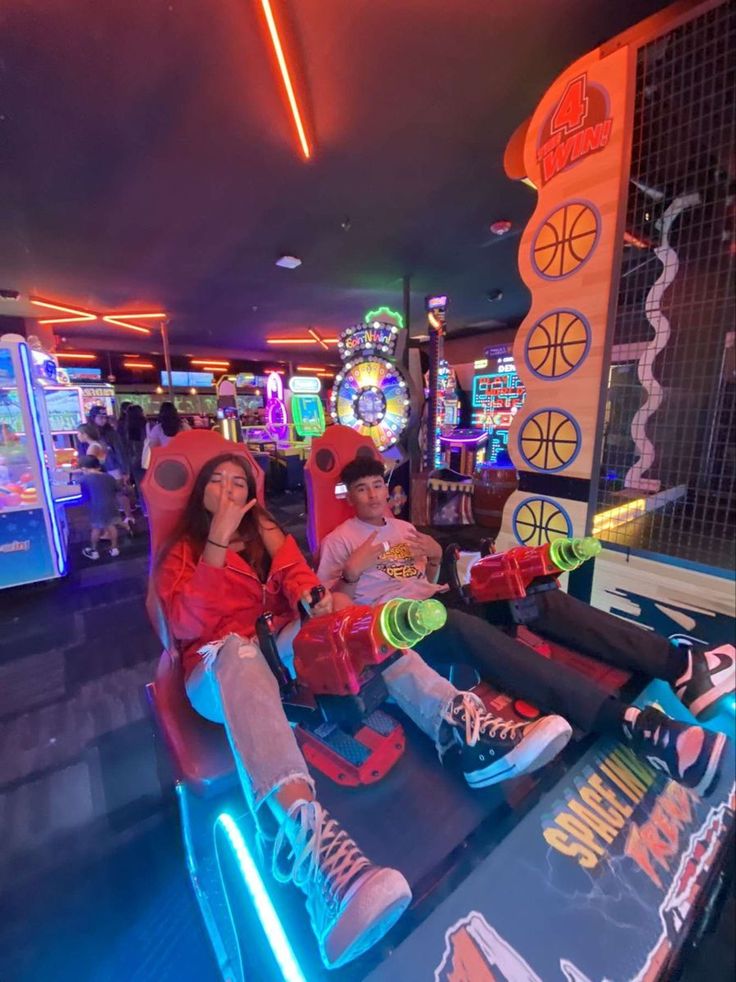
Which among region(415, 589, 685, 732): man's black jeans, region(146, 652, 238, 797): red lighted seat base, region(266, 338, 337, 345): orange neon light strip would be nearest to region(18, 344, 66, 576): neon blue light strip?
region(146, 652, 238, 797): red lighted seat base

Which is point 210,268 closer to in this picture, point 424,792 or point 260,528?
point 260,528

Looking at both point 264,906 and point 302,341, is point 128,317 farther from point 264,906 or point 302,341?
point 264,906

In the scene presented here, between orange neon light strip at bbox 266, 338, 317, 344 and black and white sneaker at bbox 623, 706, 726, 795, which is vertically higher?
orange neon light strip at bbox 266, 338, 317, 344

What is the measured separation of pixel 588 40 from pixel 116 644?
432cm

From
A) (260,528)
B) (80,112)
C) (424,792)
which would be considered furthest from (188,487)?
(80,112)

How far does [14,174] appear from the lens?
288 cm

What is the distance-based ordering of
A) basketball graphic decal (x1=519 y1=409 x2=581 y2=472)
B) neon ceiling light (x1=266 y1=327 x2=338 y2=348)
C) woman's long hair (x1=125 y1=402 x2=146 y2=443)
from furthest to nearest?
neon ceiling light (x1=266 y1=327 x2=338 y2=348) < woman's long hair (x1=125 y1=402 x2=146 y2=443) < basketball graphic decal (x1=519 y1=409 x2=581 y2=472)

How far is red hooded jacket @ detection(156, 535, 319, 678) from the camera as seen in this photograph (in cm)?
135

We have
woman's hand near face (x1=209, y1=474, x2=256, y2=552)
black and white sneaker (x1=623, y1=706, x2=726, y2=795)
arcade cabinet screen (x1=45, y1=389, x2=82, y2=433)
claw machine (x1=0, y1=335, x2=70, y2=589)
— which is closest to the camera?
black and white sneaker (x1=623, y1=706, x2=726, y2=795)

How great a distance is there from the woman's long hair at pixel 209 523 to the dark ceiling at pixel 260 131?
198cm

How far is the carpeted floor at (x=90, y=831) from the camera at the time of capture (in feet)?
3.90

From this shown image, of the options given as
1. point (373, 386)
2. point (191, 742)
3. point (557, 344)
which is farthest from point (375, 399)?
point (191, 742)

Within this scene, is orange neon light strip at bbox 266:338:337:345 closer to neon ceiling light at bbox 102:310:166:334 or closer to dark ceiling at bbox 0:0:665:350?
neon ceiling light at bbox 102:310:166:334

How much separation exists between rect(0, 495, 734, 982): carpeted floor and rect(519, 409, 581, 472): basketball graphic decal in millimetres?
1684
